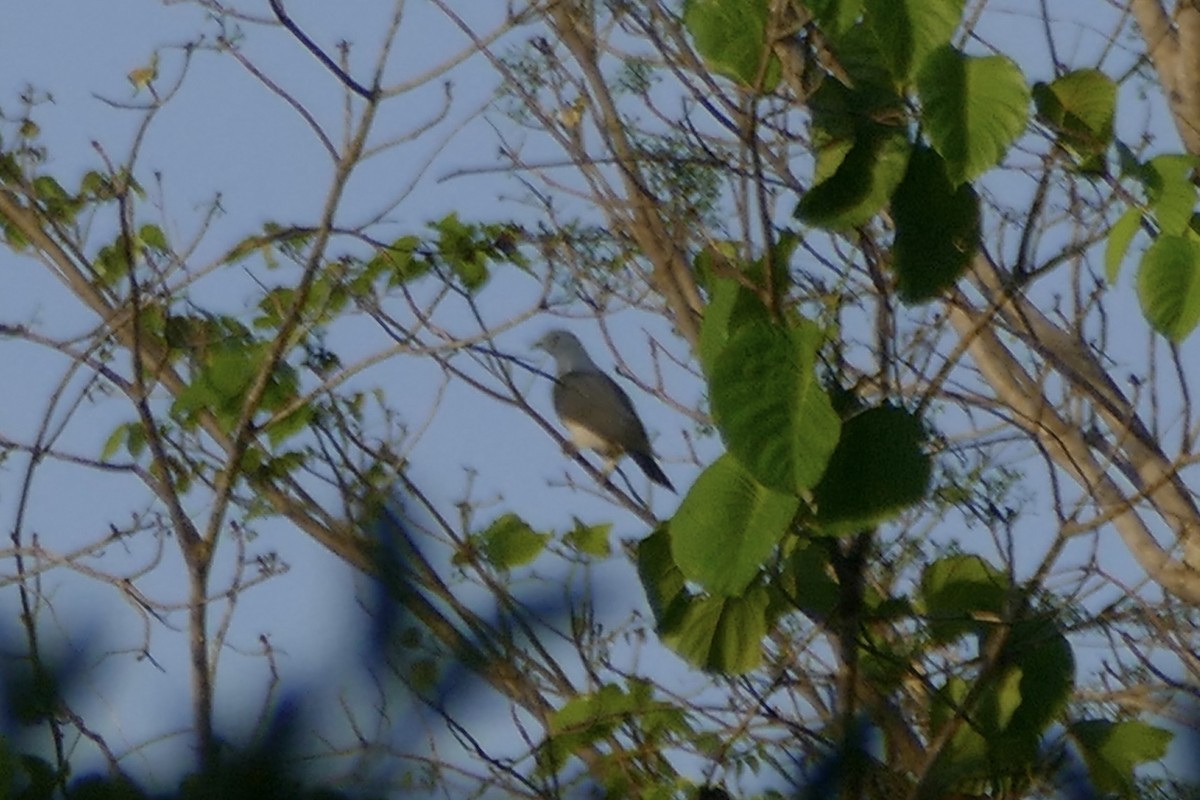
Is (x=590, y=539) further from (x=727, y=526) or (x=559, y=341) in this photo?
(x=559, y=341)

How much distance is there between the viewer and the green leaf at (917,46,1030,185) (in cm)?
247

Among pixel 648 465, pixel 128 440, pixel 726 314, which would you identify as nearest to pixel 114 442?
pixel 128 440

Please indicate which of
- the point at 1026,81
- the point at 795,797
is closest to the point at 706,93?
the point at 1026,81

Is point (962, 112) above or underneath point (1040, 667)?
above

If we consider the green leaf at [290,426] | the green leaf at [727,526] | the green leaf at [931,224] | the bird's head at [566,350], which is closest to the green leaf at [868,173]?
the green leaf at [931,224]

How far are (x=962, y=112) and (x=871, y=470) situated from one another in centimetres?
47

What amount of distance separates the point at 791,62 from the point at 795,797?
178cm

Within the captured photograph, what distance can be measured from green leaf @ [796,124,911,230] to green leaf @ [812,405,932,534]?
262mm

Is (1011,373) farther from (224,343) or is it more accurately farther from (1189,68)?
(224,343)

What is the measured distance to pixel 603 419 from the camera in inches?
325

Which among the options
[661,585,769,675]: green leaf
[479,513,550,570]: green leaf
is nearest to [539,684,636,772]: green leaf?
[661,585,769,675]: green leaf

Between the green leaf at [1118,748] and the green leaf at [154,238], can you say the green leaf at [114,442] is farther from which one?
the green leaf at [1118,748]

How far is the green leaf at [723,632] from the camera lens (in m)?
2.85

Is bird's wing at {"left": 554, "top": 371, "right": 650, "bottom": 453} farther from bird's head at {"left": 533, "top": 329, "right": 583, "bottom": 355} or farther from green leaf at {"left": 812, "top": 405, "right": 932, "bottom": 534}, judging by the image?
green leaf at {"left": 812, "top": 405, "right": 932, "bottom": 534}
